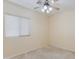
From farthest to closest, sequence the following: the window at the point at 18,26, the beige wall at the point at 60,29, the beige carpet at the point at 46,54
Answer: the window at the point at 18,26 → the beige carpet at the point at 46,54 → the beige wall at the point at 60,29

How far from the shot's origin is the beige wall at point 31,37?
1520 mm

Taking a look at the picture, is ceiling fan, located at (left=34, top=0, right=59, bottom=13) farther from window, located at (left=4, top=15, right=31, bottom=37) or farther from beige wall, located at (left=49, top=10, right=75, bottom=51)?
window, located at (left=4, top=15, right=31, bottom=37)

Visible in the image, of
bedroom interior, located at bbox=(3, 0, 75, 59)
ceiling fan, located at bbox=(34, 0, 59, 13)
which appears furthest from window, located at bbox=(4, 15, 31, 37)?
ceiling fan, located at bbox=(34, 0, 59, 13)

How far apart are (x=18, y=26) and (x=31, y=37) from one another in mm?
341

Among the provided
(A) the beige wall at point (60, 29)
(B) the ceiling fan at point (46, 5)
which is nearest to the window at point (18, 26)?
(B) the ceiling fan at point (46, 5)

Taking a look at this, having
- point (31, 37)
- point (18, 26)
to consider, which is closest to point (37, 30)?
point (31, 37)

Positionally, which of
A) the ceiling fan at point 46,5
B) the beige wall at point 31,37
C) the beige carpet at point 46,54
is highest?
the ceiling fan at point 46,5

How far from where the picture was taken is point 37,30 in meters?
1.61

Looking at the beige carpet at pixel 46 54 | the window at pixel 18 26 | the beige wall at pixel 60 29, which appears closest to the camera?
the beige wall at pixel 60 29

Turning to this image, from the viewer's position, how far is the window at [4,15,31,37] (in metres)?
1.70

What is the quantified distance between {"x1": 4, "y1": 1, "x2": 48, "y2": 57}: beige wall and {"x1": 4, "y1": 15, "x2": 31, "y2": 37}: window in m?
0.08

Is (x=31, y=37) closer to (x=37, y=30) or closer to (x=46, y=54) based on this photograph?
(x=37, y=30)

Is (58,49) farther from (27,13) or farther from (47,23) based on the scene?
(27,13)

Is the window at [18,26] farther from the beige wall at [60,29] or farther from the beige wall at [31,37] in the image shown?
the beige wall at [60,29]
